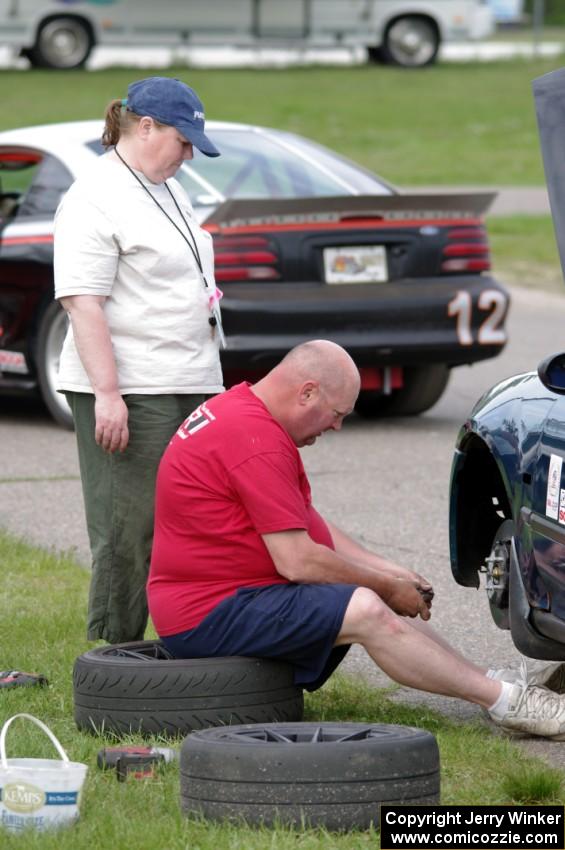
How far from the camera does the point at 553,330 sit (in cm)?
1377

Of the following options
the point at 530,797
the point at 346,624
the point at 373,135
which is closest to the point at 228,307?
the point at 346,624

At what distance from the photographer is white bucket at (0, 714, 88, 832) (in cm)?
388

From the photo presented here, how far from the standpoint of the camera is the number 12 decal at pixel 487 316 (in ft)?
30.5

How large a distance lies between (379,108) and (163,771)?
1040 inches

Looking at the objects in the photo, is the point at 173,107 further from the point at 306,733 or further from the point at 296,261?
the point at 296,261

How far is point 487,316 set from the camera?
370 inches

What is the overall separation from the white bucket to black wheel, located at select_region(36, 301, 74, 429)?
5.58 m

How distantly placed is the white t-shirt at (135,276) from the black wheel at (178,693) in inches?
38.6

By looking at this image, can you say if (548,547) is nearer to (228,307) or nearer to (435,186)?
(228,307)

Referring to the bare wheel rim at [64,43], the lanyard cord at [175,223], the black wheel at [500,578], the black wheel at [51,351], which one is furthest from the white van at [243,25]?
the black wheel at [500,578]

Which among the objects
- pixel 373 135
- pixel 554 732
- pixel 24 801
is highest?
pixel 24 801

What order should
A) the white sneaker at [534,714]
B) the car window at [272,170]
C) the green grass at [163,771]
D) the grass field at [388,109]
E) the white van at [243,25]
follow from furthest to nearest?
the white van at [243,25]
the grass field at [388,109]
the car window at [272,170]
the white sneaker at [534,714]
the green grass at [163,771]

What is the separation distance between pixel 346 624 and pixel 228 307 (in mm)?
4350

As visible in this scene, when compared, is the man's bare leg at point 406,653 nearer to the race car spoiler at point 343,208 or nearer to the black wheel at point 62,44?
the race car spoiler at point 343,208
